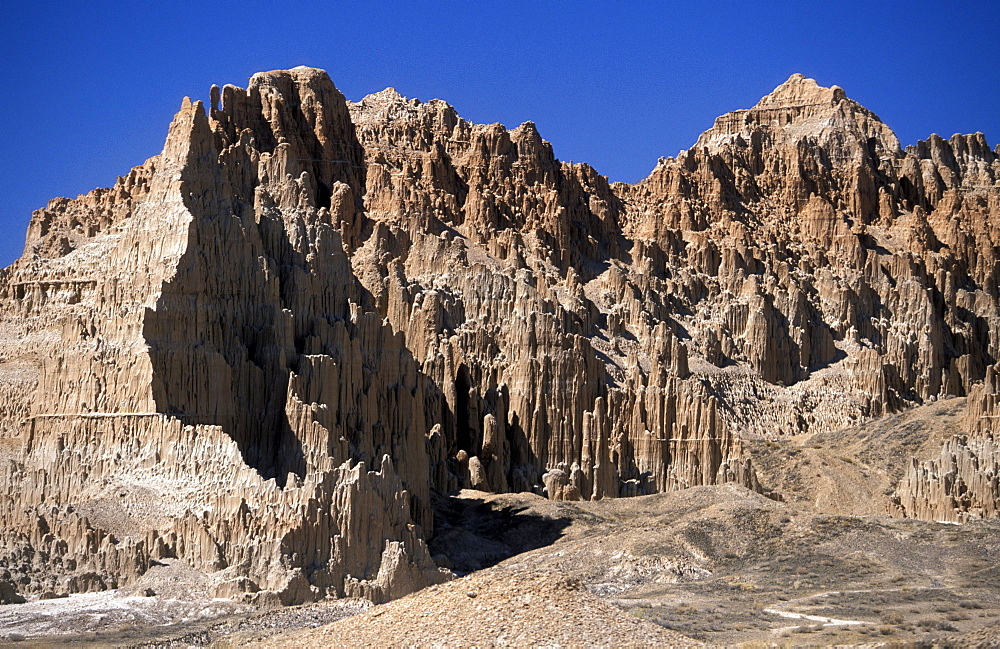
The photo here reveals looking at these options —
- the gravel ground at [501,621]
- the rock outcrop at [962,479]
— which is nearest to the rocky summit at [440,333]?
the rock outcrop at [962,479]

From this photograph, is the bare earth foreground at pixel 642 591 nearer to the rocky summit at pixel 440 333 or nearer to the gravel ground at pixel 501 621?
the gravel ground at pixel 501 621

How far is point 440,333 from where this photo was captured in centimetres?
10394

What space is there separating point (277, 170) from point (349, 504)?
39.9 meters

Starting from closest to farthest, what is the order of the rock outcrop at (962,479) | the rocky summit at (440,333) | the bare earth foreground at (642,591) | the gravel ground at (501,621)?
the gravel ground at (501,621) < the bare earth foreground at (642,591) < the rocky summit at (440,333) < the rock outcrop at (962,479)

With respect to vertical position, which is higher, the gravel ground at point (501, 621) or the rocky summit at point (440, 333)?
the rocky summit at point (440, 333)

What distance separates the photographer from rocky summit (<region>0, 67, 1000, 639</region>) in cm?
6125

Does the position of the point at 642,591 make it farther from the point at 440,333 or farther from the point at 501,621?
the point at 440,333

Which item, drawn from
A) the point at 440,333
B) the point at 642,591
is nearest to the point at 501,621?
the point at 642,591

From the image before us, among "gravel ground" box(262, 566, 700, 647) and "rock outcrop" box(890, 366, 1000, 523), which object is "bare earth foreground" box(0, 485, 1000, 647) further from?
"rock outcrop" box(890, 366, 1000, 523)

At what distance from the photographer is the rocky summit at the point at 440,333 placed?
61.2 m

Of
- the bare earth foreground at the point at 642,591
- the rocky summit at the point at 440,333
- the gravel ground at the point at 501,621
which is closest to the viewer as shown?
the gravel ground at the point at 501,621

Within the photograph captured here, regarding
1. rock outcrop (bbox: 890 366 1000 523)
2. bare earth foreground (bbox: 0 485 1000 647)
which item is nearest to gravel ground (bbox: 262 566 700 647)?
bare earth foreground (bbox: 0 485 1000 647)

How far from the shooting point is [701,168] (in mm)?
148000

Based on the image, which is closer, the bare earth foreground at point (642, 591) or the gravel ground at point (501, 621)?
the gravel ground at point (501, 621)
